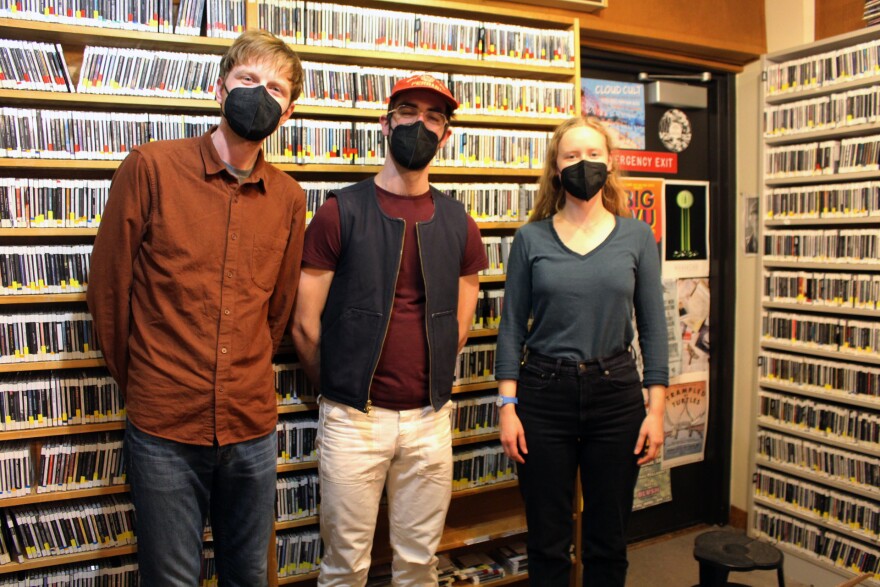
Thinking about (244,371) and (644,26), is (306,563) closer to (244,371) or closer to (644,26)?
(244,371)

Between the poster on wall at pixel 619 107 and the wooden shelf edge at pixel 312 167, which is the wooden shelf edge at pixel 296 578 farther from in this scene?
the poster on wall at pixel 619 107

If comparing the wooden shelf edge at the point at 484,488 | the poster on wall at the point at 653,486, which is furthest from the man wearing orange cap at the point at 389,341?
the poster on wall at the point at 653,486

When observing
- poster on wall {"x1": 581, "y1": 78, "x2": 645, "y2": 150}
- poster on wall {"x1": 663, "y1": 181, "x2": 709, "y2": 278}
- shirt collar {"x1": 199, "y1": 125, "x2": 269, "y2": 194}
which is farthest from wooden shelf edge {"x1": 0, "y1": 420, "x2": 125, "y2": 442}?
poster on wall {"x1": 663, "y1": 181, "x2": 709, "y2": 278}

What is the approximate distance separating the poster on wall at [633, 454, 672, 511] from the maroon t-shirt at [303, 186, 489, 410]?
189 cm

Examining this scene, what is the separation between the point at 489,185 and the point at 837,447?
6.55 ft

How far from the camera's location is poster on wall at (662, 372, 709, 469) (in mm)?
3436

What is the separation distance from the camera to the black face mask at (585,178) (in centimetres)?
197

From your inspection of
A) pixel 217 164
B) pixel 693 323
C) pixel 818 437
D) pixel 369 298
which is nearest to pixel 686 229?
pixel 693 323

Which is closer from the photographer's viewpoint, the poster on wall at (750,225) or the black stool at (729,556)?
the black stool at (729,556)

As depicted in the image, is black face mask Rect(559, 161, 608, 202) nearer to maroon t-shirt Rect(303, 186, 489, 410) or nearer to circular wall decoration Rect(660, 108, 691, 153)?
maroon t-shirt Rect(303, 186, 489, 410)

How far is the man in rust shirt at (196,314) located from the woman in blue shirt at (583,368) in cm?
78

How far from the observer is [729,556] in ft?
7.57

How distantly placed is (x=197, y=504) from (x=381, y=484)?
1.77ft

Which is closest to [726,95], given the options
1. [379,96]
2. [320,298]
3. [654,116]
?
[654,116]
